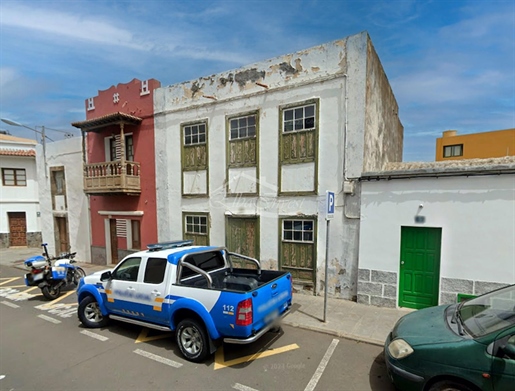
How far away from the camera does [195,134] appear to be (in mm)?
10219

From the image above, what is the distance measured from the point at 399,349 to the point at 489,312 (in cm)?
134

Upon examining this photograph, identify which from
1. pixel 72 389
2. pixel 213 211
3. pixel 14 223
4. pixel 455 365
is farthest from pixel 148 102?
pixel 14 223

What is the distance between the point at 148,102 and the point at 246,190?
19.2 ft

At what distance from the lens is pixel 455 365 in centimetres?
318

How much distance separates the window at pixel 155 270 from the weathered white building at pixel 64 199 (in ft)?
33.0

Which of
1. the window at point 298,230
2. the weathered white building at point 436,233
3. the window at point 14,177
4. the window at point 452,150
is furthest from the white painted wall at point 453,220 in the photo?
the window at point 452,150

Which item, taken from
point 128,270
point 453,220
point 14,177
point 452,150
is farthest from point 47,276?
point 452,150

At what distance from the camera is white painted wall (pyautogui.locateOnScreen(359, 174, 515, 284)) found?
6.03 meters

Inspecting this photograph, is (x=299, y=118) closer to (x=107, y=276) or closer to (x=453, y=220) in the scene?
(x=453, y=220)

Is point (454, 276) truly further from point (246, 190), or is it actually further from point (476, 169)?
point (246, 190)

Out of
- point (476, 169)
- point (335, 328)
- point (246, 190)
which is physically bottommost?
point (335, 328)

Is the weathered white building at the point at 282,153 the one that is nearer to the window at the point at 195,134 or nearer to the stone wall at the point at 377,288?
the window at the point at 195,134

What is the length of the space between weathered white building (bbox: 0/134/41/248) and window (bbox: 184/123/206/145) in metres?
16.8

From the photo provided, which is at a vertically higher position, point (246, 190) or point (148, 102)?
point (148, 102)
